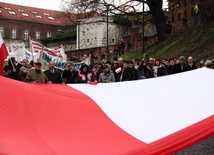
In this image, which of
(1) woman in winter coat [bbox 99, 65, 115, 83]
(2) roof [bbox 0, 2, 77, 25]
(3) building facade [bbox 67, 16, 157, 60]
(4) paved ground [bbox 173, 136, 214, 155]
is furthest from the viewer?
(2) roof [bbox 0, 2, 77, 25]

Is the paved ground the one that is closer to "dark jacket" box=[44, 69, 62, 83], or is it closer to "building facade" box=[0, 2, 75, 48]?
"dark jacket" box=[44, 69, 62, 83]

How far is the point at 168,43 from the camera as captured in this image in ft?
101

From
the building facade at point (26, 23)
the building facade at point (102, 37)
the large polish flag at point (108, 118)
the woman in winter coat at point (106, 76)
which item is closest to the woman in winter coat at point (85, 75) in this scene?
the woman in winter coat at point (106, 76)

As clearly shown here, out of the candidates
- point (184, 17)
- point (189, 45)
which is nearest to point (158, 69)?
point (189, 45)

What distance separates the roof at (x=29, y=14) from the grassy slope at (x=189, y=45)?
64714mm

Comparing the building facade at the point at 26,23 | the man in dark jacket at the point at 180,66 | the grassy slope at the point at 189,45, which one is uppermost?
the building facade at the point at 26,23

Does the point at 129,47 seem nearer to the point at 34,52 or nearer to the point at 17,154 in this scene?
the point at 34,52

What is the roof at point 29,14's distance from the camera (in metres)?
95.4

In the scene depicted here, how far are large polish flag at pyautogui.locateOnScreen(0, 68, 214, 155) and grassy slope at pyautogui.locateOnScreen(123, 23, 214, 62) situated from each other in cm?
1616

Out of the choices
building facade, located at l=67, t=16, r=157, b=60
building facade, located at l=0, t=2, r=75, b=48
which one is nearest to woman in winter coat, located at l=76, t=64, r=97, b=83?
building facade, located at l=67, t=16, r=157, b=60

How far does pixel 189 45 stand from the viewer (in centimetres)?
2733

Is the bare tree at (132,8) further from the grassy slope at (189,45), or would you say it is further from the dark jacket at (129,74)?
the dark jacket at (129,74)

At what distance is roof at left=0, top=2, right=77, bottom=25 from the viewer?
95.4 metres

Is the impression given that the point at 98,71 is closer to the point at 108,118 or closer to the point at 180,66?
the point at 180,66
